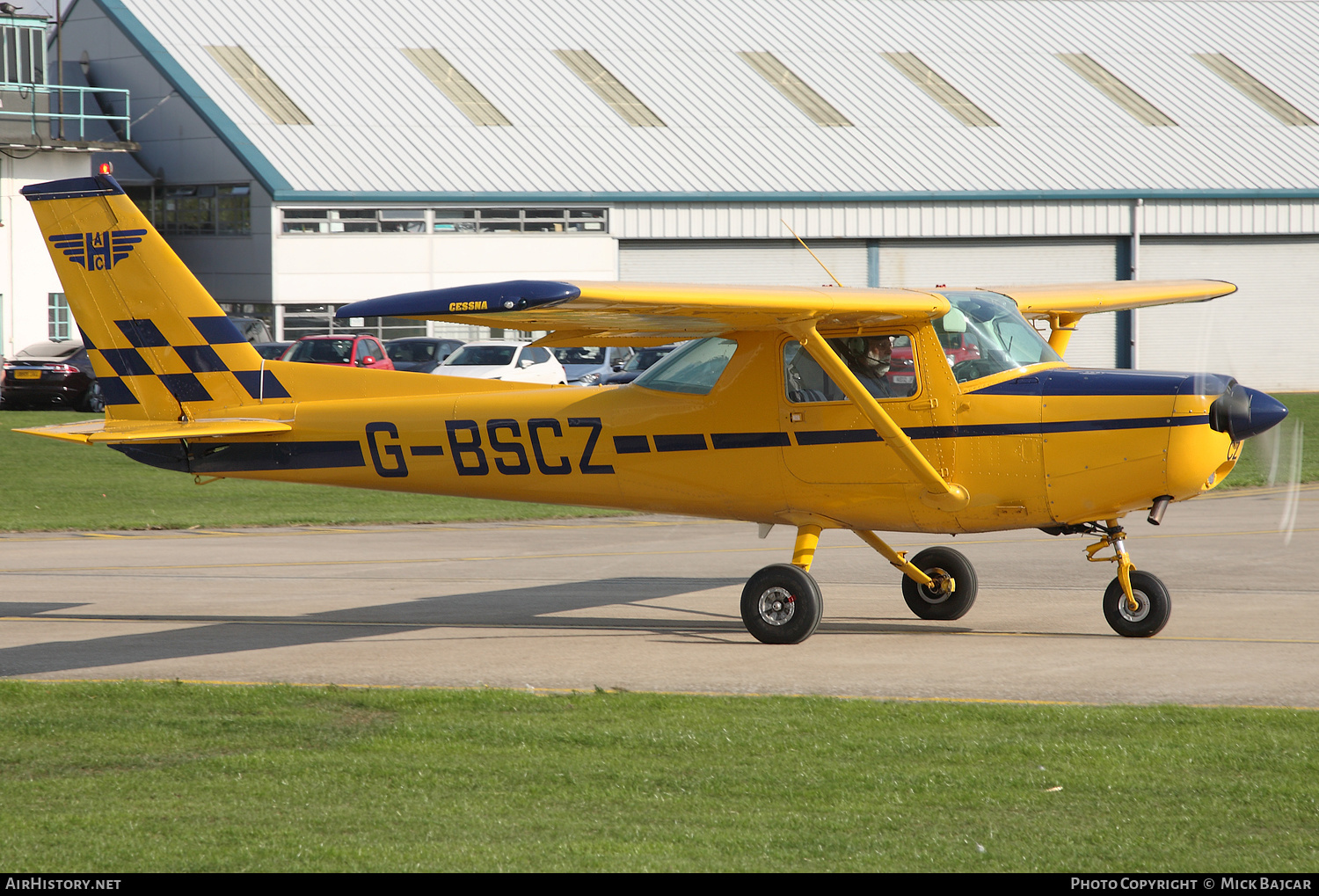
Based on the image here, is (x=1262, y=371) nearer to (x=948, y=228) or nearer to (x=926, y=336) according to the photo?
(x=948, y=228)

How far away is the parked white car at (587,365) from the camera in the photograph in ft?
116

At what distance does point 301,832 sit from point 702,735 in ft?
7.67

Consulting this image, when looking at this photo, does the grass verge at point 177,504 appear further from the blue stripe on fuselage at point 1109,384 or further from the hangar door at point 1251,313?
the hangar door at point 1251,313

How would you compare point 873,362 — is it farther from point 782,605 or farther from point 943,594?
point 943,594

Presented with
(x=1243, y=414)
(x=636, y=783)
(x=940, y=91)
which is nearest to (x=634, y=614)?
(x=1243, y=414)

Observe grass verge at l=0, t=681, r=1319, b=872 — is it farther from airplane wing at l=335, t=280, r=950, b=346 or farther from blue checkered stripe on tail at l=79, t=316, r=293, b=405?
blue checkered stripe on tail at l=79, t=316, r=293, b=405

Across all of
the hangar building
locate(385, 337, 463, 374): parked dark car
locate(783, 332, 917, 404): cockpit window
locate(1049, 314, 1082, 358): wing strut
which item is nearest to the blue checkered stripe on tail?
locate(783, 332, 917, 404): cockpit window

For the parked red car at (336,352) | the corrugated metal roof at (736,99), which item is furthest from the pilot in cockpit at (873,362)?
the corrugated metal roof at (736,99)

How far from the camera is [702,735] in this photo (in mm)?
7668

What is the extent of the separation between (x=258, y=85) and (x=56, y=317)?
26.7 feet

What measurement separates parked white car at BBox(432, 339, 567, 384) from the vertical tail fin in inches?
827

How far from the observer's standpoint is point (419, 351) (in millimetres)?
35969

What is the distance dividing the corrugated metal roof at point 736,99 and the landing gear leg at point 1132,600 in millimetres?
31001

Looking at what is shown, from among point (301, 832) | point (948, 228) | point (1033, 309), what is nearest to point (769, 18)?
point (948, 228)
